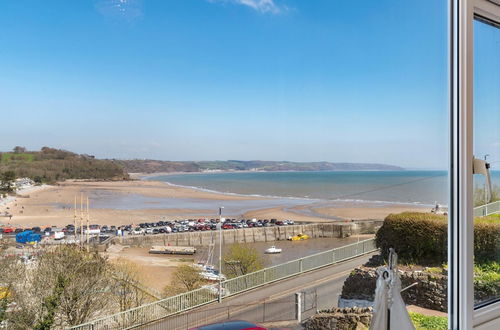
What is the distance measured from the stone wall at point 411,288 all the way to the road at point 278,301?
1.8 inches

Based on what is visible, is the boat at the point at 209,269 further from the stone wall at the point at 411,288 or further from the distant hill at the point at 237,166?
the stone wall at the point at 411,288

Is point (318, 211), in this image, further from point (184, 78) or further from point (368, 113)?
point (184, 78)

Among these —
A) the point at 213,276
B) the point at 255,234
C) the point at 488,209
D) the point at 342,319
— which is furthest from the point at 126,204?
the point at 488,209

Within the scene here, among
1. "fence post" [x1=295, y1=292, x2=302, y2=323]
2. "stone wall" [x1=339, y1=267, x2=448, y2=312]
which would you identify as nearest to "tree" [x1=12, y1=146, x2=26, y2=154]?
"fence post" [x1=295, y1=292, x2=302, y2=323]

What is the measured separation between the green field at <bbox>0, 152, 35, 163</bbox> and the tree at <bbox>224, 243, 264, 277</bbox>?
0.80 meters

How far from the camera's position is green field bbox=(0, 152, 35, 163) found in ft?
3.90

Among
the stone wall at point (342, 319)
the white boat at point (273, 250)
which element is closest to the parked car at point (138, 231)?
the white boat at point (273, 250)

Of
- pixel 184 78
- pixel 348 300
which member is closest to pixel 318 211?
pixel 348 300

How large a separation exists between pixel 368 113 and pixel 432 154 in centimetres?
43

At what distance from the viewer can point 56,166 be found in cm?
131

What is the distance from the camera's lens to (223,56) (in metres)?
1.71

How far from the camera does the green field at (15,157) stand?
1188 millimetres

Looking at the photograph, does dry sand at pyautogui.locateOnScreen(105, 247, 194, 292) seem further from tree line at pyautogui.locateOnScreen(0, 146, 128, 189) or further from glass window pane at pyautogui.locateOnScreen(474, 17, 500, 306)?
glass window pane at pyautogui.locateOnScreen(474, 17, 500, 306)

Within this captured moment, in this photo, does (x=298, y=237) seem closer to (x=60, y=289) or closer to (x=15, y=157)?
(x=60, y=289)
